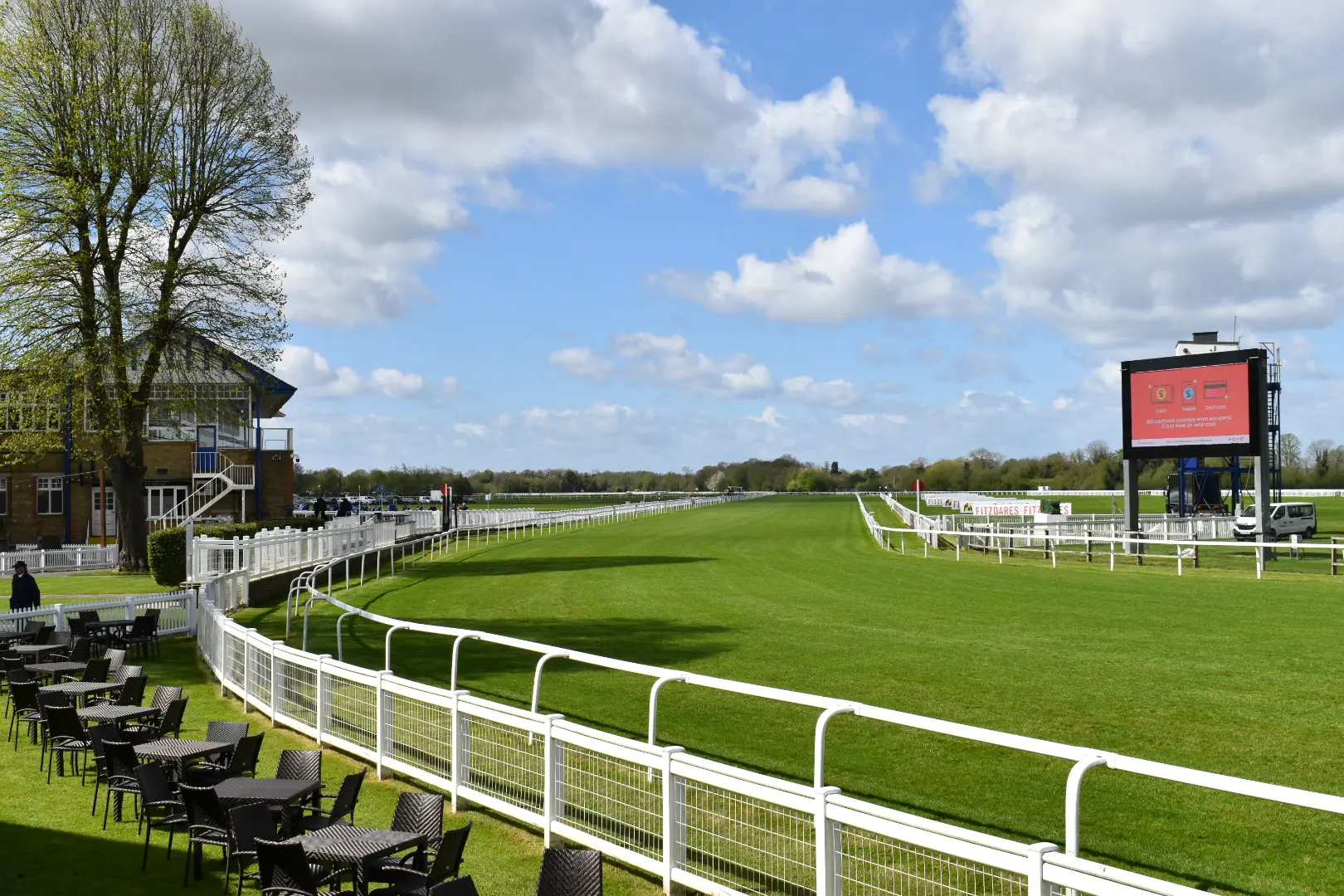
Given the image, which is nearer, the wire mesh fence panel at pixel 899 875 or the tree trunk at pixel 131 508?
the wire mesh fence panel at pixel 899 875

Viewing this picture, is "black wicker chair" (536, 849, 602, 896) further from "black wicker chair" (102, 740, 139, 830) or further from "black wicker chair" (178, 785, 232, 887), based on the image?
"black wicker chair" (102, 740, 139, 830)

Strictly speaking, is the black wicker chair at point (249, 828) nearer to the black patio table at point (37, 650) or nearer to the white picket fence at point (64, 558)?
the black patio table at point (37, 650)

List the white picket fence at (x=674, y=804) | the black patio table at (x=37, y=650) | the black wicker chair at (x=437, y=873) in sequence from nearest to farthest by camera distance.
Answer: the white picket fence at (x=674, y=804) → the black wicker chair at (x=437, y=873) → the black patio table at (x=37, y=650)

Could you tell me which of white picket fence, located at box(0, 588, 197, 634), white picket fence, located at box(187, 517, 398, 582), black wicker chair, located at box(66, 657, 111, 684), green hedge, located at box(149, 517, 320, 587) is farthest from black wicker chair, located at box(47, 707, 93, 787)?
green hedge, located at box(149, 517, 320, 587)

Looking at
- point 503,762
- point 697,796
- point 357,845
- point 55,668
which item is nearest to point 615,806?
point 503,762

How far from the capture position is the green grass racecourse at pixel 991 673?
311 inches

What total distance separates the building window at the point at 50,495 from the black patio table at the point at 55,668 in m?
38.2

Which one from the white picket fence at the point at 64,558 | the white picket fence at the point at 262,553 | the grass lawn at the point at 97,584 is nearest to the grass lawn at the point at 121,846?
the white picket fence at the point at 262,553

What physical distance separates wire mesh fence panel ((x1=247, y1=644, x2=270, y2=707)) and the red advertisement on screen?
28849 mm

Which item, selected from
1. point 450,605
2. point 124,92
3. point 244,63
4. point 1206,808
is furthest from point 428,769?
point 244,63

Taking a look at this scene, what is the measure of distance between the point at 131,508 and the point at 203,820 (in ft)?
98.7

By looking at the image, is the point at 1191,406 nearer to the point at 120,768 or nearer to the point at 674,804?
the point at 674,804

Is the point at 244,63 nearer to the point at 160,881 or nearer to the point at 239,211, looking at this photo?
the point at 239,211

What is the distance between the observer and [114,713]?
10.2 m
